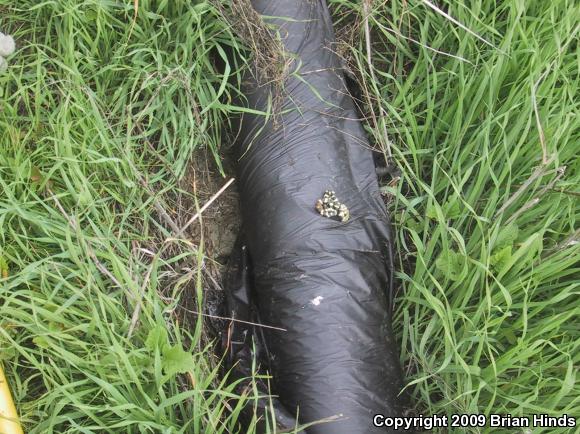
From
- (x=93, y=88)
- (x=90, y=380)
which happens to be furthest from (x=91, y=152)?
(x=90, y=380)

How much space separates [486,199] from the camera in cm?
183

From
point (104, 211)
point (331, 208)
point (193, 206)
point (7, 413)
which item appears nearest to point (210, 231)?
point (193, 206)

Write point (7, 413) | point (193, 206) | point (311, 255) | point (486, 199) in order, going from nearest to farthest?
1. point (7, 413)
2. point (311, 255)
3. point (486, 199)
4. point (193, 206)

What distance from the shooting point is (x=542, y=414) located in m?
1.57

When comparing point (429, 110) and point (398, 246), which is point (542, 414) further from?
point (429, 110)

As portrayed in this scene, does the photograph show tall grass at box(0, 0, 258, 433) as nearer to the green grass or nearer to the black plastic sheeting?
the green grass

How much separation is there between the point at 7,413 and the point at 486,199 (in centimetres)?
160

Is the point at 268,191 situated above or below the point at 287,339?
above

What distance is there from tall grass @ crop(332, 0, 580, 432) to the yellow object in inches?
45.2

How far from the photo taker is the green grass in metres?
1.52

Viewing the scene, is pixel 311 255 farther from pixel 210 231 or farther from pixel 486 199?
pixel 486 199

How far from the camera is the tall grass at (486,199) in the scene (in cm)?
161

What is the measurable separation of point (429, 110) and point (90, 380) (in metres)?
1.42

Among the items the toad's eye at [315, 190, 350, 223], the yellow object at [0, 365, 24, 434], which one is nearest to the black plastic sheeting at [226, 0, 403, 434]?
the toad's eye at [315, 190, 350, 223]
